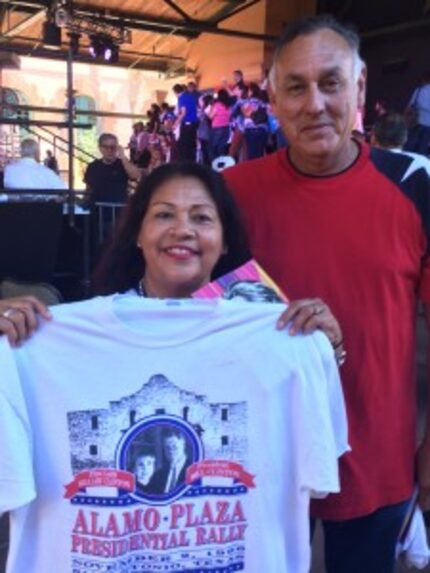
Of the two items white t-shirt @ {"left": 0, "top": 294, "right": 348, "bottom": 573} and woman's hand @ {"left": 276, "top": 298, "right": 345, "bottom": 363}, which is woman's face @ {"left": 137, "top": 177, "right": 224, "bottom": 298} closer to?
white t-shirt @ {"left": 0, "top": 294, "right": 348, "bottom": 573}

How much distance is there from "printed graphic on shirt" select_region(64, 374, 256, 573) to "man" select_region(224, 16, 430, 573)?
1.10ft

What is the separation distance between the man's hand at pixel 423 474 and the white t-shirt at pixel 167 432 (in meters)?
0.40

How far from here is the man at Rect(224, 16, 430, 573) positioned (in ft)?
5.29

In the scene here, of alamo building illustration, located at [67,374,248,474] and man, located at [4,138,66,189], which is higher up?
man, located at [4,138,66,189]

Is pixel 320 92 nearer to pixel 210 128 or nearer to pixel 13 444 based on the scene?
pixel 13 444

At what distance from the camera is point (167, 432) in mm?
1427

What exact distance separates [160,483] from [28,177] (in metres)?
4.68

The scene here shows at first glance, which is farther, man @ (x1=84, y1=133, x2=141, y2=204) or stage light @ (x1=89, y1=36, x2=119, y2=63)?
stage light @ (x1=89, y1=36, x2=119, y2=63)

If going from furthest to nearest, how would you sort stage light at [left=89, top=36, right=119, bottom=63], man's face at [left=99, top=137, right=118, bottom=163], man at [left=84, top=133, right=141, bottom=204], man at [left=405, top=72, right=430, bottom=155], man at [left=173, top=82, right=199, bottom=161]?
stage light at [left=89, top=36, right=119, bottom=63]
man at [left=173, top=82, right=199, bottom=161]
man at [left=405, top=72, right=430, bottom=155]
man's face at [left=99, top=137, right=118, bottom=163]
man at [left=84, top=133, right=141, bottom=204]

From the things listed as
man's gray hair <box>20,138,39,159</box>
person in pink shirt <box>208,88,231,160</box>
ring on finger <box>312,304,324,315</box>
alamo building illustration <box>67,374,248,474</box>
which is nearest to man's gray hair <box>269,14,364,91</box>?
ring on finger <box>312,304,324,315</box>

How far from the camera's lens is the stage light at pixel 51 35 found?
515 inches

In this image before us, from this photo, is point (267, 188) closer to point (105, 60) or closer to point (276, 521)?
point (276, 521)

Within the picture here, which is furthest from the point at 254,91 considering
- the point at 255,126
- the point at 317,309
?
the point at 317,309

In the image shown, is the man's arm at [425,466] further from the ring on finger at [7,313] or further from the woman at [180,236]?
the ring on finger at [7,313]
